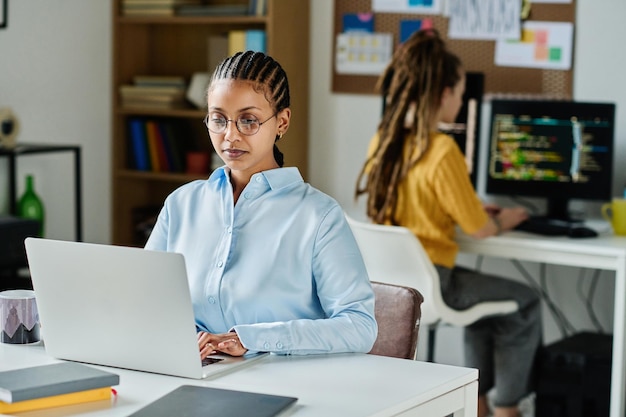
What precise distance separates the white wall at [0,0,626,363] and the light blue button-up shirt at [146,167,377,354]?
2293 millimetres

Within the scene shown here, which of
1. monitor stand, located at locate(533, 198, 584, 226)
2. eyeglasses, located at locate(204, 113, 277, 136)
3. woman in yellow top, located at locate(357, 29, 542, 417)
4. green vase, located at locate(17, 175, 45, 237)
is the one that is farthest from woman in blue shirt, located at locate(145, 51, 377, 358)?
green vase, located at locate(17, 175, 45, 237)

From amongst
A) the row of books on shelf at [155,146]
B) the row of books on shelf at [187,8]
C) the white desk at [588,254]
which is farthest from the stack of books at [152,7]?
the white desk at [588,254]

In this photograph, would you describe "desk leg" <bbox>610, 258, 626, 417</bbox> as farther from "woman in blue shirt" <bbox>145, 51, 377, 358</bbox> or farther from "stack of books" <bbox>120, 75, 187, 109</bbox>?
"stack of books" <bbox>120, 75, 187, 109</bbox>

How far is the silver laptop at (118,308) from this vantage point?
Answer: 60.5 inches

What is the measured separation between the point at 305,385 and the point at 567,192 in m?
2.35

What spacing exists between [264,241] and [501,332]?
6.12 ft

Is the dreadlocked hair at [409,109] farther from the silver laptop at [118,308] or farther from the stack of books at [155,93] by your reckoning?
the silver laptop at [118,308]

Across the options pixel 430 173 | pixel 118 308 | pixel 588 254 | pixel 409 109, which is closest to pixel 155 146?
pixel 409 109

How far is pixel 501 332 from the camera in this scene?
11.6 feet

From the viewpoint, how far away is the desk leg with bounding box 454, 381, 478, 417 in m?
1.66

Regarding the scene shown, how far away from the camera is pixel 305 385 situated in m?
1.56

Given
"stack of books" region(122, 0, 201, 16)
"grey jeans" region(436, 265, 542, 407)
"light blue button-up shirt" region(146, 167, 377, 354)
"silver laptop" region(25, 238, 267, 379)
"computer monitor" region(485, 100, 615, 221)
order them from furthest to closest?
"stack of books" region(122, 0, 201, 16) < "computer monitor" region(485, 100, 615, 221) < "grey jeans" region(436, 265, 542, 407) < "light blue button-up shirt" region(146, 167, 377, 354) < "silver laptop" region(25, 238, 267, 379)

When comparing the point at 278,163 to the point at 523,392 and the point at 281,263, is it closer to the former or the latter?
the point at 281,263

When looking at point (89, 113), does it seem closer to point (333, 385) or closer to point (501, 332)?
point (501, 332)
